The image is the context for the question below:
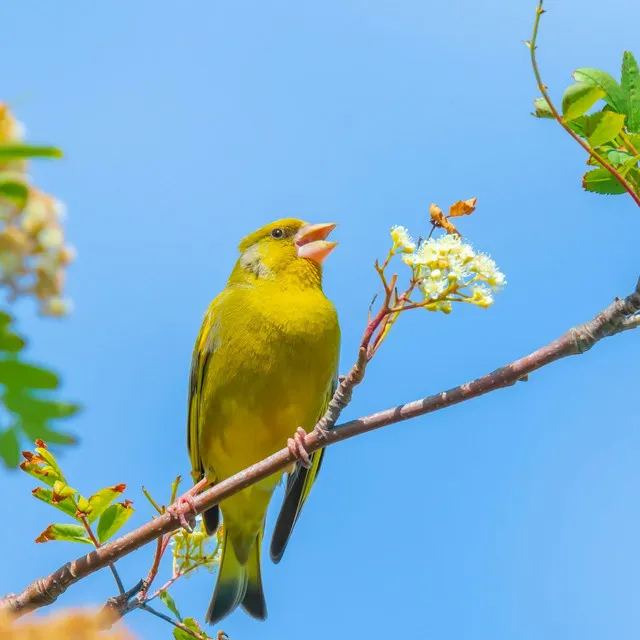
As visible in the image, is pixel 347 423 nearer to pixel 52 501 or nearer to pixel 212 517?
pixel 52 501

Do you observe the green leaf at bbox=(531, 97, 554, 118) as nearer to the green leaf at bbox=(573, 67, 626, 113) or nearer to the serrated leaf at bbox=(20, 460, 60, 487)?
the green leaf at bbox=(573, 67, 626, 113)

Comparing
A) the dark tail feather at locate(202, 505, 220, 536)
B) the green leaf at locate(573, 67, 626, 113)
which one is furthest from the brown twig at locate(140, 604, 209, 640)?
the green leaf at locate(573, 67, 626, 113)

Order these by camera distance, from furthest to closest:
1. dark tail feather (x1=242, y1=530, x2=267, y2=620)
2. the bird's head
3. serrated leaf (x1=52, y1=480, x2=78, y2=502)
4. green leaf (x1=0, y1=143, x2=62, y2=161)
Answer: the bird's head
dark tail feather (x1=242, y1=530, x2=267, y2=620)
serrated leaf (x1=52, y1=480, x2=78, y2=502)
green leaf (x1=0, y1=143, x2=62, y2=161)

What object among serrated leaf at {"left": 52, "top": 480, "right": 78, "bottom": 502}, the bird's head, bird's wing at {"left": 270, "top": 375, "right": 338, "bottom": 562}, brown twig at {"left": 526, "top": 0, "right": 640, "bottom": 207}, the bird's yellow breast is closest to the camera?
brown twig at {"left": 526, "top": 0, "right": 640, "bottom": 207}

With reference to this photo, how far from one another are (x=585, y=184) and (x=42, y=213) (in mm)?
1812

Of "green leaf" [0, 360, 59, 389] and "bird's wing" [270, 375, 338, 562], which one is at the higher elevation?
"bird's wing" [270, 375, 338, 562]

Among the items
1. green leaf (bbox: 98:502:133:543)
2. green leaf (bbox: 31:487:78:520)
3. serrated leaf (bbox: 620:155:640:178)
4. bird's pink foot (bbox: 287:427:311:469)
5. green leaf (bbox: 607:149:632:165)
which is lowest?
serrated leaf (bbox: 620:155:640:178)

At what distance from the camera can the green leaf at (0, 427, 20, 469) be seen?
948 millimetres

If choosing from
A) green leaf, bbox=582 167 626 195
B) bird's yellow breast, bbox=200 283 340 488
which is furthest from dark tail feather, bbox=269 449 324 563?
green leaf, bbox=582 167 626 195

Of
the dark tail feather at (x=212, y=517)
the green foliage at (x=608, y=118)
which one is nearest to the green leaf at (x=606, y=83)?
the green foliage at (x=608, y=118)

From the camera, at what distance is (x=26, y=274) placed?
93 centimetres

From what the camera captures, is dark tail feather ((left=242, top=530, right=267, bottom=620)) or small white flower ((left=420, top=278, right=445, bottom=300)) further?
dark tail feather ((left=242, top=530, right=267, bottom=620))

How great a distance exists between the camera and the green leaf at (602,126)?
2201mm

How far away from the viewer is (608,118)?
86.5 inches
